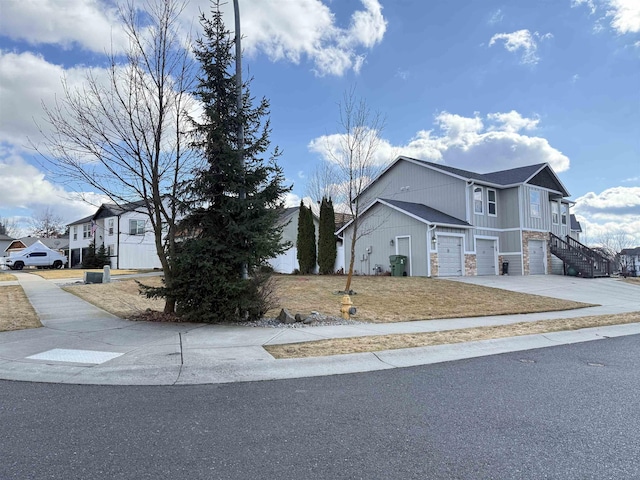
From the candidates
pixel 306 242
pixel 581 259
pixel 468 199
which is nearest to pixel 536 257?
pixel 581 259

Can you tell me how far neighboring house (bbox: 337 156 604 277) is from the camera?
72.3 ft

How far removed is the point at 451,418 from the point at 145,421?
291 centimetres

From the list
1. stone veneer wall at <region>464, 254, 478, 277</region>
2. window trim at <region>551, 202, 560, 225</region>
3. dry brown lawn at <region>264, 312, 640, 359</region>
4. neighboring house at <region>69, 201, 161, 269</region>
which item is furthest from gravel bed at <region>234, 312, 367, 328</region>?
neighboring house at <region>69, 201, 161, 269</region>

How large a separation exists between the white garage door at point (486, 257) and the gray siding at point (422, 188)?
7.90 ft

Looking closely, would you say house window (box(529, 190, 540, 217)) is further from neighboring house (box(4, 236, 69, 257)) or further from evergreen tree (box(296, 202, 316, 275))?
neighboring house (box(4, 236, 69, 257))

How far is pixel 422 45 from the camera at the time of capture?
15000 millimetres

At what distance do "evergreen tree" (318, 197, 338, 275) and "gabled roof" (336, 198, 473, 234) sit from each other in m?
2.35

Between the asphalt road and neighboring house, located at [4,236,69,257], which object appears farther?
neighboring house, located at [4,236,69,257]

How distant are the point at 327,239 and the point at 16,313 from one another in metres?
16.9

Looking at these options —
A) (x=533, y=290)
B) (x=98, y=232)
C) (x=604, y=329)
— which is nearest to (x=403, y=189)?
(x=533, y=290)

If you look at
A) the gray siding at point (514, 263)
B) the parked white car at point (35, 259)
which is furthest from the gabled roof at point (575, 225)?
the parked white car at point (35, 259)

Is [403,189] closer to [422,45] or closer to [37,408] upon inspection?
[422,45]

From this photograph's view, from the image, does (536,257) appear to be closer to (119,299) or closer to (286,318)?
(286,318)

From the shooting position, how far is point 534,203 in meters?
26.6
